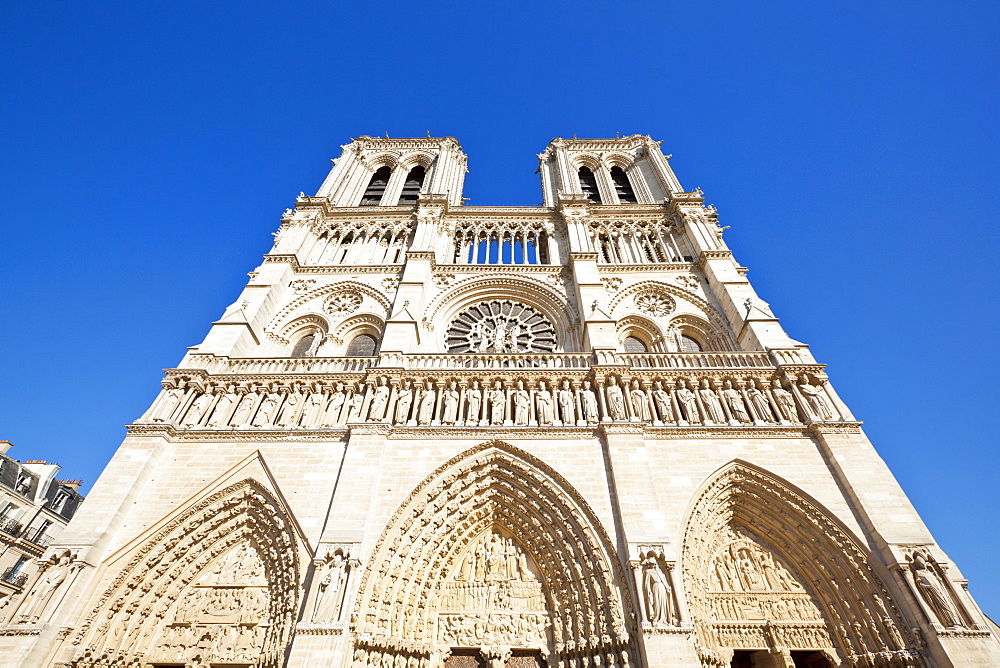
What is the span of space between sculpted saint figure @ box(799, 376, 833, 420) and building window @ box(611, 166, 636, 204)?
10.4 metres

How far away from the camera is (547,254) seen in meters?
14.9

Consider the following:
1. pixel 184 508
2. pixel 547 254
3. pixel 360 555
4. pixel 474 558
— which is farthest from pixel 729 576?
pixel 547 254

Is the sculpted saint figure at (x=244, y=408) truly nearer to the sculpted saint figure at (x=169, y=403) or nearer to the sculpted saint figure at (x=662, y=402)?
the sculpted saint figure at (x=169, y=403)

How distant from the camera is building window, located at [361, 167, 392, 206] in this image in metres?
18.1

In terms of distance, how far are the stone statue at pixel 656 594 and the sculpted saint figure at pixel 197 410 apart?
8.21m

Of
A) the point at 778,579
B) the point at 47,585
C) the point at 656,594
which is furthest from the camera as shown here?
the point at 778,579

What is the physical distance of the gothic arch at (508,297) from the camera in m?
12.2

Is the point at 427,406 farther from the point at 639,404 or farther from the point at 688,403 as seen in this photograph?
the point at 688,403

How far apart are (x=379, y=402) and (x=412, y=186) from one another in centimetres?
1275

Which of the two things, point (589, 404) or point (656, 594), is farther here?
point (589, 404)

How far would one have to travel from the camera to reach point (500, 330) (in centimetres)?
1251

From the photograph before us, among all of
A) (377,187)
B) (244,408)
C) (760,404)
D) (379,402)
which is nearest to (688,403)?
(760,404)

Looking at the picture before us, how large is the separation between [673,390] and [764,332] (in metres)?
2.84

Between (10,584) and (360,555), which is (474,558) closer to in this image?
(360,555)
